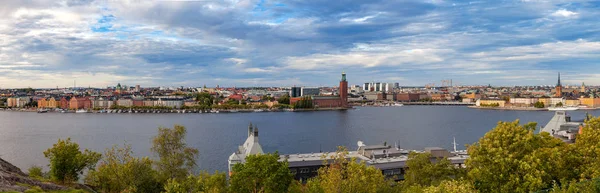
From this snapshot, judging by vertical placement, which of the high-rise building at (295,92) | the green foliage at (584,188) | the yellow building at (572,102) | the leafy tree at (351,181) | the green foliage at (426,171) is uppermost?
the high-rise building at (295,92)

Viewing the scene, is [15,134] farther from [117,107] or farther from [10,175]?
[117,107]

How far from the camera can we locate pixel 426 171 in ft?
30.7

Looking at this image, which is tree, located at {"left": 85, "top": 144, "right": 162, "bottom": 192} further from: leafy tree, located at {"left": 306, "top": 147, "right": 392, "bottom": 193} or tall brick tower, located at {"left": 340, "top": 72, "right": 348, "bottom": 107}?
tall brick tower, located at {"left": 340, "top": 72, "right": 348, "bottom": 107}

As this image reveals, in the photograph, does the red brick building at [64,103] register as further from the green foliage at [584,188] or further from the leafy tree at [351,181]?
the green foliage at [584,188]

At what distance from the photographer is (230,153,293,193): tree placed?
7578 millimetres

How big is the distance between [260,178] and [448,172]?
4.21 m

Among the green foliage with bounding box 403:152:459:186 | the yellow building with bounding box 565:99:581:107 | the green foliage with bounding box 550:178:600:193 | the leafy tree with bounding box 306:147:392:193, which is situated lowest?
the yellow building with bounding box 565:99:581:107

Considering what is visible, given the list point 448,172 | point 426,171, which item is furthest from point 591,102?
point 426,171

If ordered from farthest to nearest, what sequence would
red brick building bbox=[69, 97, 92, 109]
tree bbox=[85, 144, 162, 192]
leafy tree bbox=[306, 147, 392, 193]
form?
red brick building bbox=[69, 97, 92, 109] < tree bbox=[85, 144, 162, 192] < leafy tree bbox=[306, 147, 392, 193]

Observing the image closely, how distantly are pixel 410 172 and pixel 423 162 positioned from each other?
1.53ft

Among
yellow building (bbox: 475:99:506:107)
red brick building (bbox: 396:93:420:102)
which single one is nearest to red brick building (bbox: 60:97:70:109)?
yellow building (bbox: 475:99:506:107)

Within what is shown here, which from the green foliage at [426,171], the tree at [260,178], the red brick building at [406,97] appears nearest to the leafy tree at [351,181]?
the tree at [260,178]

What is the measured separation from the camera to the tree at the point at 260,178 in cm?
758

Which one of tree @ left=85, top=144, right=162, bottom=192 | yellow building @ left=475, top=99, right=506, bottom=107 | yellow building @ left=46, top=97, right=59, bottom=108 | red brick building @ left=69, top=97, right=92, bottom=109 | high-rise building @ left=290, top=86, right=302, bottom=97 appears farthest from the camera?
high-rise building @ left=290, top=86, right=302, bottom=97
